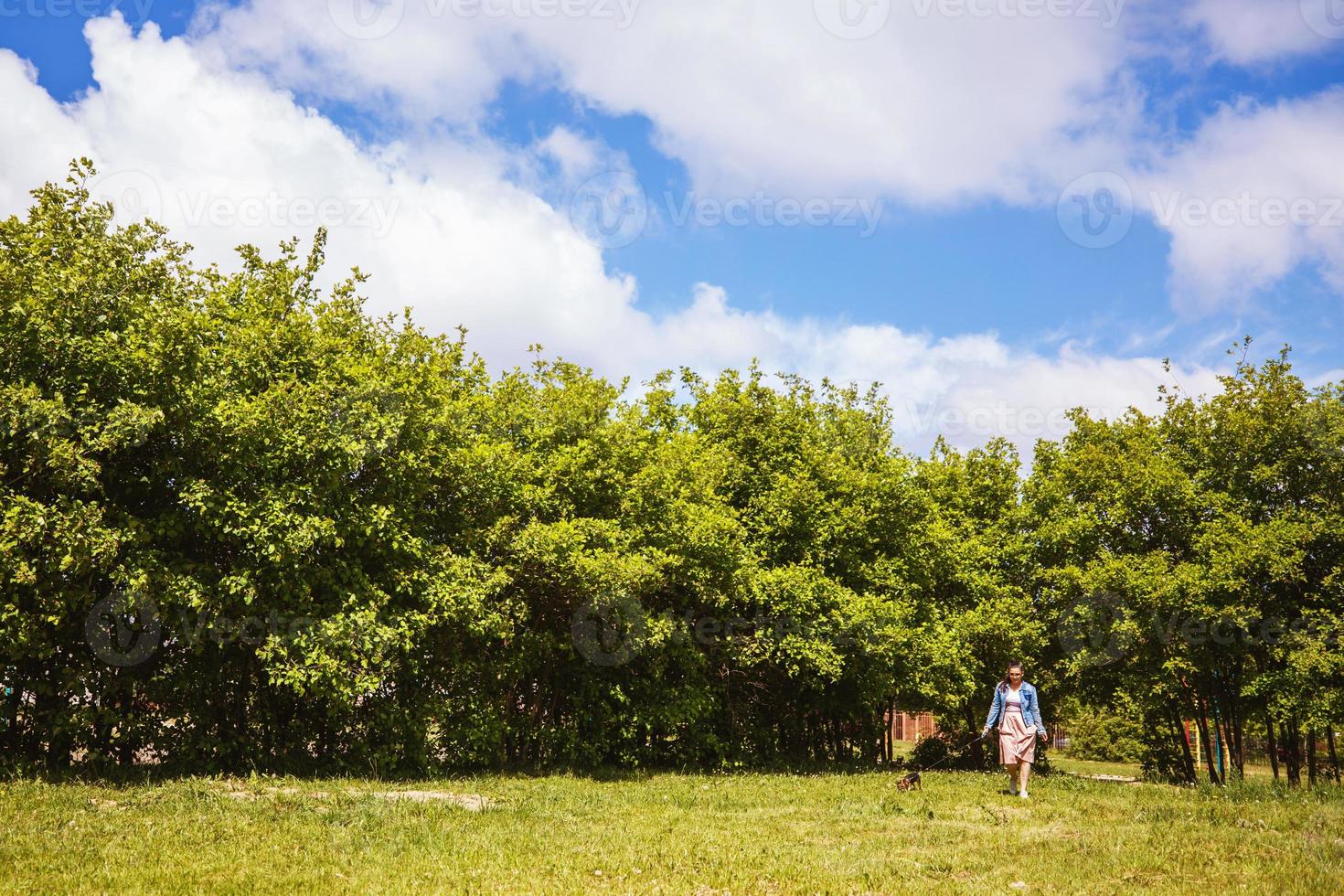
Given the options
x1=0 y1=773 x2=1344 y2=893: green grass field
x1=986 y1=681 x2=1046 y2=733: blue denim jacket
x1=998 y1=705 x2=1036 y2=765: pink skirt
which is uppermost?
Answer: x1=986 y1=681 x2=1046 y2=733: blue denim jacket

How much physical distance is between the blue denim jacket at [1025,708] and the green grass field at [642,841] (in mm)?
1256

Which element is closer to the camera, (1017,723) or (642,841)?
(642,841)

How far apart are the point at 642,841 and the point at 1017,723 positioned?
8060 millimetres

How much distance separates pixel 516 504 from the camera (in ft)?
62.6

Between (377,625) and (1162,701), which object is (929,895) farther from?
(1162,701)

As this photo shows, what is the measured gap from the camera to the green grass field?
8.55 m

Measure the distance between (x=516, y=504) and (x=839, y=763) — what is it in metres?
12.0

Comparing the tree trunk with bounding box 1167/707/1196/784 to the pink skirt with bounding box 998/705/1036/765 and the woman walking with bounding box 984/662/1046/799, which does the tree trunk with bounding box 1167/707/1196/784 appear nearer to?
the woman walking with bounding box 984/662/1046/799

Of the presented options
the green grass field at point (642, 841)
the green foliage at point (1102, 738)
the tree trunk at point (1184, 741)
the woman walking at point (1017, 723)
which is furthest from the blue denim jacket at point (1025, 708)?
the green foliage at point (1102, 738)

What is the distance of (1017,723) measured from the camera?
15.9 m

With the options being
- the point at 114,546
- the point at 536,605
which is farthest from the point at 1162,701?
the point at 114,546

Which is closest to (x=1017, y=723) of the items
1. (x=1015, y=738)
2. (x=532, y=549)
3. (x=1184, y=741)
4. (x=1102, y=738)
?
(x=1015, y=738)

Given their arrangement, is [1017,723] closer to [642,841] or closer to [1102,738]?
[642,841]

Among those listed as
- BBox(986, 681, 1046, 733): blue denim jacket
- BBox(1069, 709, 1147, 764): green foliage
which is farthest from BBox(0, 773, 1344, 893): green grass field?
BBox(1069, 709, 1147, 764): green foliage
